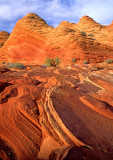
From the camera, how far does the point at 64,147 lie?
4.90 ft

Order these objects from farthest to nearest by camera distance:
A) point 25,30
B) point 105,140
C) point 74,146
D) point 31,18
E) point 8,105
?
point 31,18
point 25,30
point 8,105
point 105,140
point 74,146

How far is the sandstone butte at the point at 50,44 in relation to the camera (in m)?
16.6

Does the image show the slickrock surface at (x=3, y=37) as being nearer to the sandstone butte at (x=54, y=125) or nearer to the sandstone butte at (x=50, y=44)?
the sandstone butte at (x=50, y=44)

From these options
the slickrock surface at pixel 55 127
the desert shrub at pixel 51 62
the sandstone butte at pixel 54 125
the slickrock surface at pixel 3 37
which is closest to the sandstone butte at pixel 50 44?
the desert shrub at pixel 51 62

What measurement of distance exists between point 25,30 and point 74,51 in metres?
11.4

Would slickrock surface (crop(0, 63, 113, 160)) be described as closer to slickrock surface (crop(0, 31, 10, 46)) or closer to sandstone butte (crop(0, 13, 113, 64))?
sandstone butte (crop(0, 13, 113, 64))

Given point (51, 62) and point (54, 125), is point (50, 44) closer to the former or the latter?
point (51, 62)

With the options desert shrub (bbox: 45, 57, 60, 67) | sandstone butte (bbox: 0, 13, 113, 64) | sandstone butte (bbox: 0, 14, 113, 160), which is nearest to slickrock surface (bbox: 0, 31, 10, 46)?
sandstone butte (bbox: 0, 13, 113, 64)

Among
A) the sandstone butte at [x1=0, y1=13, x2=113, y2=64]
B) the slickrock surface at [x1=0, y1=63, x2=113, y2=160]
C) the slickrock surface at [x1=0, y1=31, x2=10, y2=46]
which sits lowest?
the slickrock surface at [x1=0, y1=63, x2=113, y2=160]

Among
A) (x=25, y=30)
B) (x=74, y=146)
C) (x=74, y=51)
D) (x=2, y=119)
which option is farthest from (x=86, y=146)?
(x=25, y=30)

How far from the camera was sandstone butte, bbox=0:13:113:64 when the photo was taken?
1658 centimetres

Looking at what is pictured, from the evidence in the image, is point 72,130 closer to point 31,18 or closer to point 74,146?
point 74,146

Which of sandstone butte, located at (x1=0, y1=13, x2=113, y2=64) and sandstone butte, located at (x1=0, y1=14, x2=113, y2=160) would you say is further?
sandstone butte, located at (x1=0, y1=13, x2=113, y2=64)

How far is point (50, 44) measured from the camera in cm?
1816
